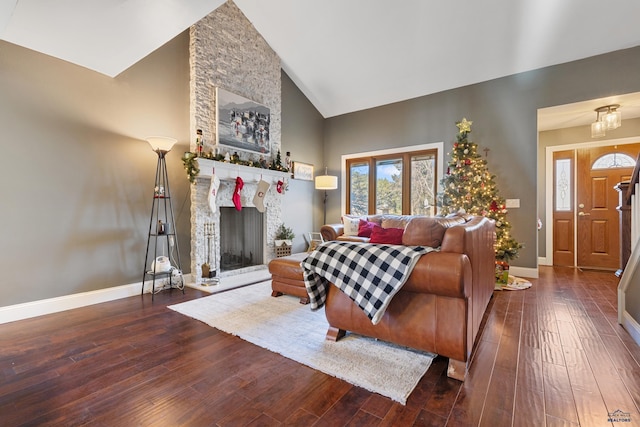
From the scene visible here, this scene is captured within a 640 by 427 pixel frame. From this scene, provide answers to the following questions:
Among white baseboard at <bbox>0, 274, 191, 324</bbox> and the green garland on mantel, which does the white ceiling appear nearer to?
the green garland on mantel

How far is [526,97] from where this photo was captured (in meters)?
4.55

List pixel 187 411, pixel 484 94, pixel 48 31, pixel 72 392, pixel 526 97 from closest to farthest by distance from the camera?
pixel 187 411, pixel 72 392, pixel 48 31, pixel 526 97, pixel 484 94

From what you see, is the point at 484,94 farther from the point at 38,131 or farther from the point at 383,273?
the point at 38,131

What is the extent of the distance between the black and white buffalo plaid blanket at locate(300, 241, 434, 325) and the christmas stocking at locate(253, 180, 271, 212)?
9.59 ft

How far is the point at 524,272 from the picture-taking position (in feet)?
14.9

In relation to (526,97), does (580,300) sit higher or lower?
lower

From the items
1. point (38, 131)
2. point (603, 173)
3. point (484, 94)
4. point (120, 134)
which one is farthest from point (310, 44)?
point (603, 173)

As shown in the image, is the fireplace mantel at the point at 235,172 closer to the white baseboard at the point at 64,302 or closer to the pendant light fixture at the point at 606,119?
the white baseboard at the point at 64,302

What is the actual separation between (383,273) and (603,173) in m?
5.78

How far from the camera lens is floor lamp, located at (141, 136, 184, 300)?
3445 mm

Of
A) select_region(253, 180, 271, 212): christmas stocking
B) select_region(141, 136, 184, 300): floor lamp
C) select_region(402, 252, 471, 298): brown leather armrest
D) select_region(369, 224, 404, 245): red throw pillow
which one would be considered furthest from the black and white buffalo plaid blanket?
select_region(253, 180, 271, 212): christmas stocking

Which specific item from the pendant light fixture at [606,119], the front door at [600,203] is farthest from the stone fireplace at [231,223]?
the front door at [600,203]

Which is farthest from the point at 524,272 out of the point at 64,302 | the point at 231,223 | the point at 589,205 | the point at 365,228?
the point at 64,302

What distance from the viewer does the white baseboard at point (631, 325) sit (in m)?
2.21
